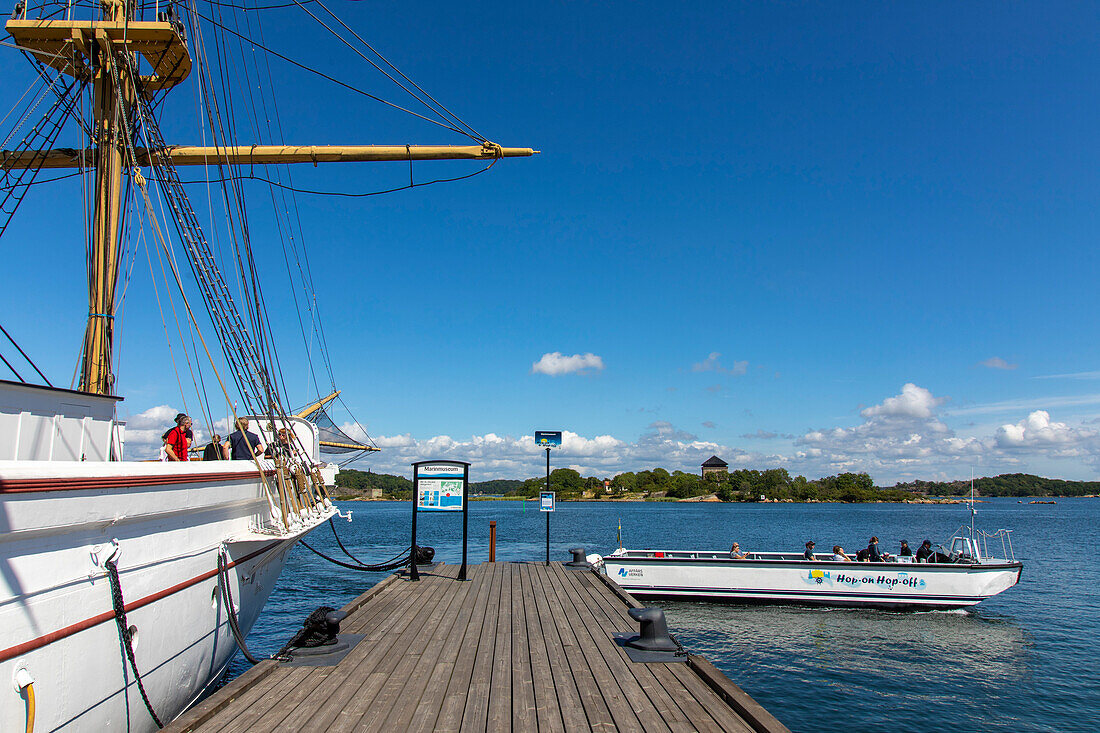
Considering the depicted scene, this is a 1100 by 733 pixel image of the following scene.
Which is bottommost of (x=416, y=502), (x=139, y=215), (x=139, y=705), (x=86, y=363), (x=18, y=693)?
(x=139, y=705)

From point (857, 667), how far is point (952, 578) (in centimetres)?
777

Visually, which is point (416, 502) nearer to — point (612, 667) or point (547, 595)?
point (547, 595)

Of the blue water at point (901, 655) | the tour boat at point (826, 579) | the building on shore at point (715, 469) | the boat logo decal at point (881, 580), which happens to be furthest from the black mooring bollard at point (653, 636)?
the building on shore at point (715, 469)

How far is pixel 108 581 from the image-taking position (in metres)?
5.57

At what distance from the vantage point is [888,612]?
19.7 meters

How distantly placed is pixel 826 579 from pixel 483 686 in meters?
17.1

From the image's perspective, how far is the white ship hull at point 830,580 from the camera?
770 inches

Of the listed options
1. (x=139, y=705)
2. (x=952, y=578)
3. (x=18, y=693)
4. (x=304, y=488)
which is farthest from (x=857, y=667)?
(x=18, y=693)

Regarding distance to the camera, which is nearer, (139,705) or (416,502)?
(139,705)

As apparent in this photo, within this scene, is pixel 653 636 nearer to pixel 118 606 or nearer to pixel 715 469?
pixel 118 606

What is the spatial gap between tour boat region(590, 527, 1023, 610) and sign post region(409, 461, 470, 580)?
359 inches

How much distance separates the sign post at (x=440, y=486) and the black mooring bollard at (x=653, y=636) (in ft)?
16.0

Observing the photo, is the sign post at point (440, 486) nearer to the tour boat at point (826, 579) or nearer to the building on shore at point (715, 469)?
the tour boat at point (826, 579)

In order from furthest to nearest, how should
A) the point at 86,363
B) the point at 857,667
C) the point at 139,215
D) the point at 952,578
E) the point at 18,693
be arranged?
the point at 952,578
the point at 857,667
the point at 139,215
the point at 86,363
the point at 18,693
